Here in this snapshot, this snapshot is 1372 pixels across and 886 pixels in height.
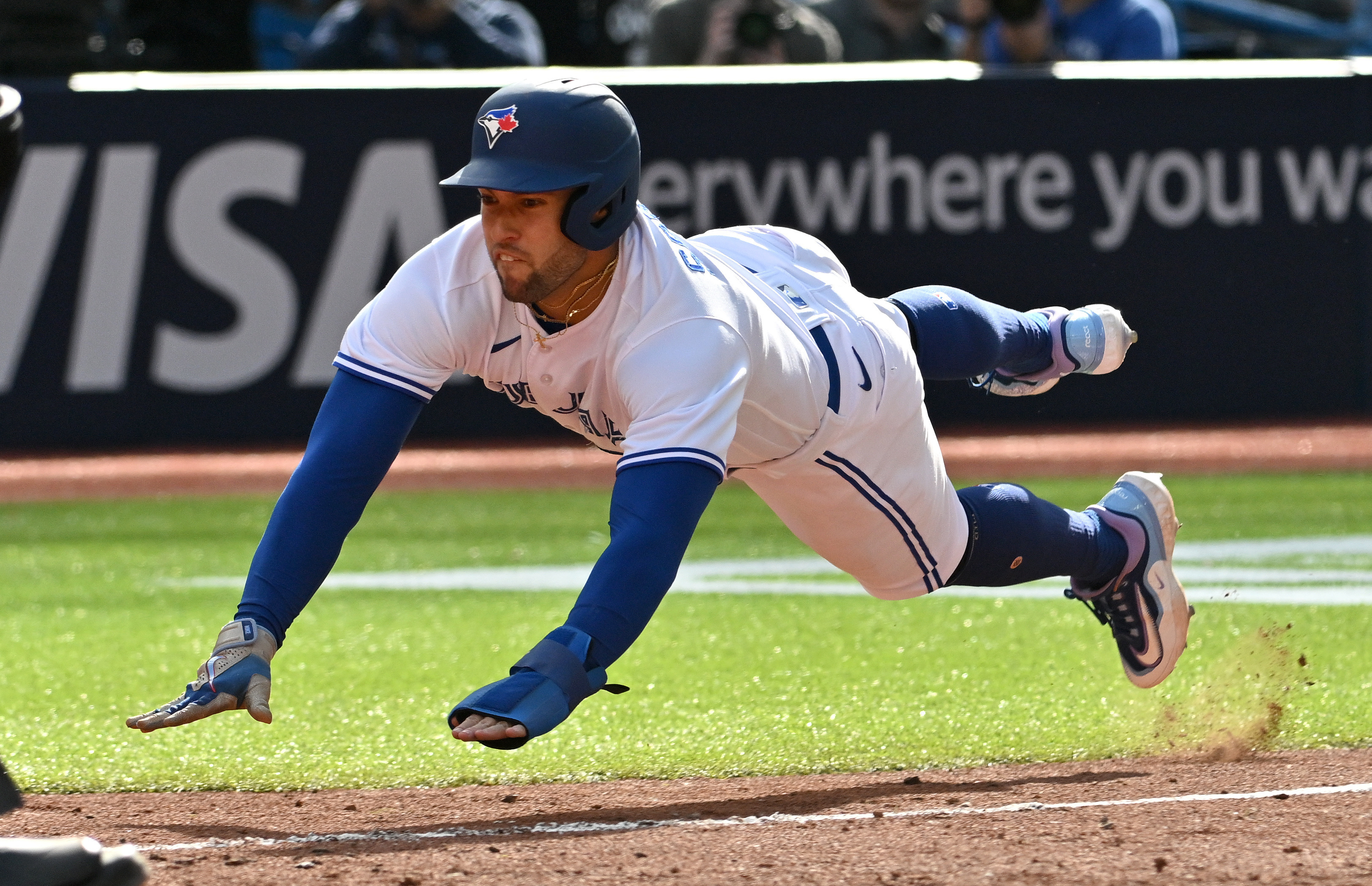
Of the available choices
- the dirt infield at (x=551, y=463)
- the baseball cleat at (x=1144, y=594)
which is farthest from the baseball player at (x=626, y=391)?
the dirt infield at (x=551, y=463)

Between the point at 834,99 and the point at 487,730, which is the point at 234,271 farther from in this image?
the point at 487,730

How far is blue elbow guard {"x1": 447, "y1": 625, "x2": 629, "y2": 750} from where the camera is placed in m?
3.66

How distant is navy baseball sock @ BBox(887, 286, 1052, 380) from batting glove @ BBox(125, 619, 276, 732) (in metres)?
2.02

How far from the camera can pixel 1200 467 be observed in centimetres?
1096

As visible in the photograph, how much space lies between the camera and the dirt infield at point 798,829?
3.85 metres

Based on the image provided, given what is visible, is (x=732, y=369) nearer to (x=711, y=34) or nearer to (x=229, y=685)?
(x=229, y=685)

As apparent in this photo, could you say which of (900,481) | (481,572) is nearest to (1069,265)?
(481,572)

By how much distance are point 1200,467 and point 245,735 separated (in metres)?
6.85

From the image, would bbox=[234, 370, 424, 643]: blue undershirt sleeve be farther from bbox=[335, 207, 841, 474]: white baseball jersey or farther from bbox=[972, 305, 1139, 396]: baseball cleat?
bbox=[972, 305, 1139, 396]: baseball cleat

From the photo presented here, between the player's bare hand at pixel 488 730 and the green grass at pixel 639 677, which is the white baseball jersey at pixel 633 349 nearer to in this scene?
the player's bare hand at pixel 488 730

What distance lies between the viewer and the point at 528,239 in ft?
13.6

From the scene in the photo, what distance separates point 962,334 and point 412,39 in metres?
7.33

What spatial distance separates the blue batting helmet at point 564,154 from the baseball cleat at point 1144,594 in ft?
7.02

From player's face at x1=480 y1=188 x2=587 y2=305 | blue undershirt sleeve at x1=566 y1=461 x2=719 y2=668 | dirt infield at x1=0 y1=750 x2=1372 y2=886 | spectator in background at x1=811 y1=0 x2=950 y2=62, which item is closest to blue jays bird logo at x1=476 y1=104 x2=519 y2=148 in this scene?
player's face at x1=480 y1=188 x2=587 y2=305
